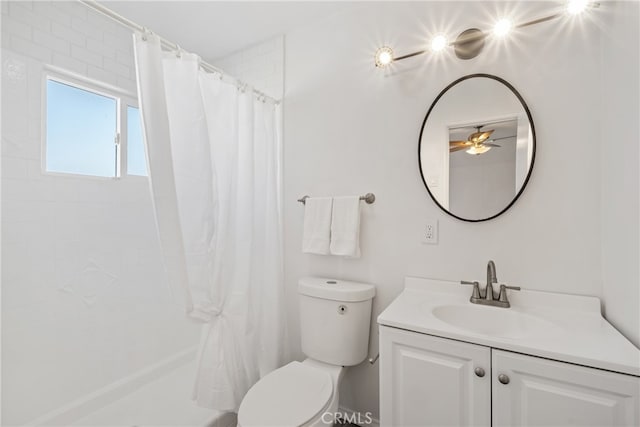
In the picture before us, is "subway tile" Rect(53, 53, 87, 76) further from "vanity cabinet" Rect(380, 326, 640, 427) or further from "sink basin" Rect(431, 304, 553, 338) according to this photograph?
"sink basin" Rect(431, 304, 553, 338)

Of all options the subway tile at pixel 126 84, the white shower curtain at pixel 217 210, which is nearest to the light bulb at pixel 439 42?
the white shower curtain at pixel 217 210

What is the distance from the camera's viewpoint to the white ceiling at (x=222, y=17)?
1.70 meters

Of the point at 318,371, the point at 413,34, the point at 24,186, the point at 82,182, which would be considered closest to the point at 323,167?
the point at 413,34

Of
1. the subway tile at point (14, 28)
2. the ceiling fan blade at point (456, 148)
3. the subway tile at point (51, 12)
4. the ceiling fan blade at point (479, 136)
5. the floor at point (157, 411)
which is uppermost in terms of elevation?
the subway tile at point (51, 12)

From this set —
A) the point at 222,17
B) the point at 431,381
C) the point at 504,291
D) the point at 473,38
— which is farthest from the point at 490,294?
the point at 222,17

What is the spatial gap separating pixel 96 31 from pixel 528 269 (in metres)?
2.81

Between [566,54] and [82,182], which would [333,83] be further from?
[82,182]

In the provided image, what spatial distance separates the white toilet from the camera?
1228 mm

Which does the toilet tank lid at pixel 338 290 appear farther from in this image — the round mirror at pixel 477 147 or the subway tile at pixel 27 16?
the subway tile at pixel 27 16

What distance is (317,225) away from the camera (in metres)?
1.71

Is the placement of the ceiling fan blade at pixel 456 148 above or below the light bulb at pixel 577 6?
below

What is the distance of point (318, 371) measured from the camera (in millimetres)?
1431

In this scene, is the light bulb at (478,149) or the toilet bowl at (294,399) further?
the light bulb at (478,149)

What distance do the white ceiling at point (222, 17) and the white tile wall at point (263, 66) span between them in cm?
6
